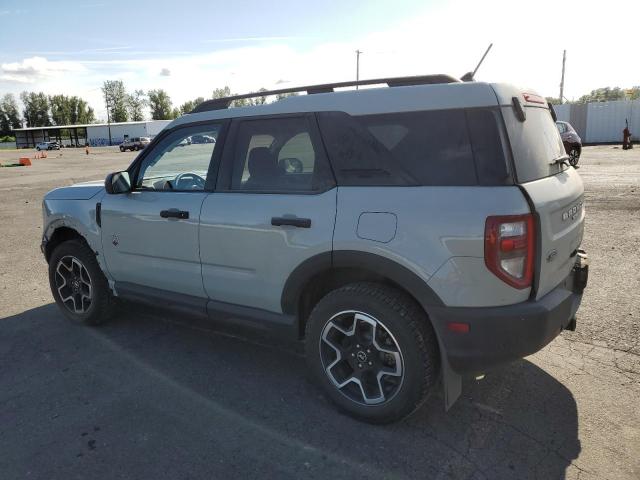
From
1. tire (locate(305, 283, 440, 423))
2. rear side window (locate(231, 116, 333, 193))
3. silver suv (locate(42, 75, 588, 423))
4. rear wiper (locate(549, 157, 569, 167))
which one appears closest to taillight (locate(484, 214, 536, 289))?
silver suv (locate(42, 75, 588, 423))

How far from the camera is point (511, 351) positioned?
100 inches

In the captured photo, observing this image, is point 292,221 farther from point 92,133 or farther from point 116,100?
point 116,100

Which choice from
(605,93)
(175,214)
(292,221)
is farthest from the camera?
(605,93)

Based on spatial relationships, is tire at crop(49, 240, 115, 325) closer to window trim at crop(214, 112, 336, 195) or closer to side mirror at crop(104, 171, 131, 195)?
side mirror at crop(104, 171, 131, 195)

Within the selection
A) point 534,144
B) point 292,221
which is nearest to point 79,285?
point 292,221

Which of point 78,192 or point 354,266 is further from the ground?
point 78,192

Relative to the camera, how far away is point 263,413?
3098 mm

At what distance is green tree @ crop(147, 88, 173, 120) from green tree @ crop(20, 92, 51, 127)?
28.2 m

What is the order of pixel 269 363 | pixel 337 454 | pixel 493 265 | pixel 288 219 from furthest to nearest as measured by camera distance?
pixel 269 363 → pixel 288 219 → pixel 337 454 → pixel 493 265

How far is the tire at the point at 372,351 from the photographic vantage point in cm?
272

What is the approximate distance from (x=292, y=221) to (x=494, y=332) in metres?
1.29

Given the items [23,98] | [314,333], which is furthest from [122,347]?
[23,98]

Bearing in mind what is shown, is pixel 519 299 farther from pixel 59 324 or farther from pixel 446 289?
pixel 59 324

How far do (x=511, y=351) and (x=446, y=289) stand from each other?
0.45 meters
